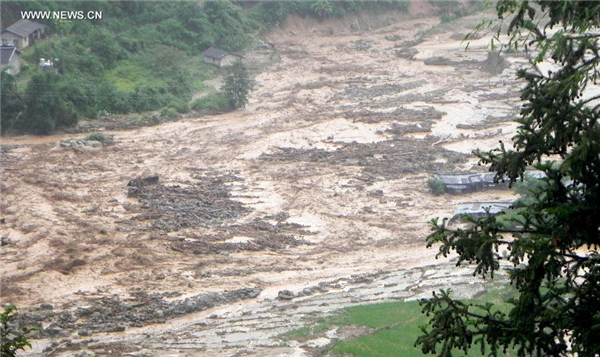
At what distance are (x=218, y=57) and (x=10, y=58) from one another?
11.8 metres

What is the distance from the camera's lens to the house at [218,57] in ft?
156

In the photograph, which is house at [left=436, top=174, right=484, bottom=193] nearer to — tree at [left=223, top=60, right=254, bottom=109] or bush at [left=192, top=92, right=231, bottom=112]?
tree at [left=223, top=60, right=254, bottom=109]

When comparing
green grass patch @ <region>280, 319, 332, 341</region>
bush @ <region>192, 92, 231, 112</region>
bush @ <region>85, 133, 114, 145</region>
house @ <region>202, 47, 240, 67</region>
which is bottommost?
green grass patch @ <region>280, 319, 332, 341</region>

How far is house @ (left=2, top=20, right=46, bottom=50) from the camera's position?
4269 cm

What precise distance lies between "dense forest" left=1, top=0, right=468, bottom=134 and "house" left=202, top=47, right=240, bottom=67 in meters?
0.53

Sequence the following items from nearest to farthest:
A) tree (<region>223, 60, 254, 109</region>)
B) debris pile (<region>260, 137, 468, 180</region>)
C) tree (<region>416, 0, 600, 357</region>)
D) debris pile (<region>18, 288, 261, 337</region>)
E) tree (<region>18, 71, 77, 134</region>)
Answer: tree (<region>416, 0, 600, 357</region>)
debris pile (<region>18, 288, 261, 337</region>)
debris pile (<region>260, 137, 468, 180</region>)
tree (<region>18, 71, 77, 134</region>)
tree (<region>223, 60, 254, 109</region>)

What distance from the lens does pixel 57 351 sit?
53.4 feet

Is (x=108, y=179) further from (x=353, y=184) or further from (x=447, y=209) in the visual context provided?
(x=447, y=209)

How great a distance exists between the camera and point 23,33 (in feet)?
141

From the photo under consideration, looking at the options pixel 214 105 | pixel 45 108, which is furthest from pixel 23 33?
pixel 214 105

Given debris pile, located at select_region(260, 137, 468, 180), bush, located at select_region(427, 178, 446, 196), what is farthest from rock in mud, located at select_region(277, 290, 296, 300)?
debris pile, located at select_region(260, 137, 468, 180)

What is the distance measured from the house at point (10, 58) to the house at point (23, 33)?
72.6 inches

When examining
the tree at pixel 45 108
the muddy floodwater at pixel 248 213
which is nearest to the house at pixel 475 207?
the muddy floodwater at pixel 248 213

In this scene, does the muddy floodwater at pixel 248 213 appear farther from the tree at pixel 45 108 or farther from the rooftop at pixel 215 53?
the rooftop at pixel 215 53
